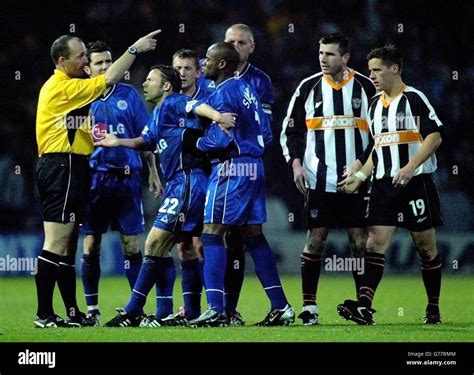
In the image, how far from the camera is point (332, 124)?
830 centimetres

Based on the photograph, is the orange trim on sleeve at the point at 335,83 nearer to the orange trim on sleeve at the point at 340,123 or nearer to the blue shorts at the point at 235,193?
the orange trim on sleeve at the point at 340,123

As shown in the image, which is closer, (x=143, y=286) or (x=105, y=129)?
(x=143, y=286)

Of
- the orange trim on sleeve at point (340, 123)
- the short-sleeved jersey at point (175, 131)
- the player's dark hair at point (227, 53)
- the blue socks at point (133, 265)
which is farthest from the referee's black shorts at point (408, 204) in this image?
the blue socks at point (133, 265)

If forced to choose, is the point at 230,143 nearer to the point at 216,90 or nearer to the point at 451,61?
the point at 216,90

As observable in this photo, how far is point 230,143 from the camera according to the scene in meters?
7.68

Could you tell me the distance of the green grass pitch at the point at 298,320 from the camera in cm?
717

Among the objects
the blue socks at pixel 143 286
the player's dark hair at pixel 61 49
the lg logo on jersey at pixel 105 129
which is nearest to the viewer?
the blue socks at pixel 143 286

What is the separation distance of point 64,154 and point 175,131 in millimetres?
790

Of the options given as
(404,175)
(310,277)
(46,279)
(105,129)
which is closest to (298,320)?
(310,277)

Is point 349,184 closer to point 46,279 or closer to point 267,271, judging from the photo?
point 267,271

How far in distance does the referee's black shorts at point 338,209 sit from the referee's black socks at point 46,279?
71.9 inches

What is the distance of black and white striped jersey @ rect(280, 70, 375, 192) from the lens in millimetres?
8289
